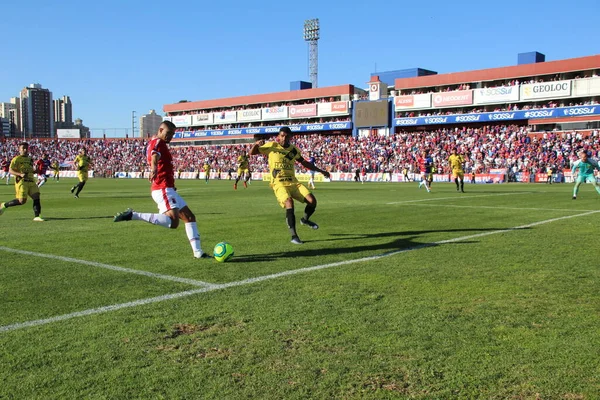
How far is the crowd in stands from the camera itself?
1779 inches

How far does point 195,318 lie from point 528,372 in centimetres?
266

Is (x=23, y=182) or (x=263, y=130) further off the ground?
(x=263, y=130)

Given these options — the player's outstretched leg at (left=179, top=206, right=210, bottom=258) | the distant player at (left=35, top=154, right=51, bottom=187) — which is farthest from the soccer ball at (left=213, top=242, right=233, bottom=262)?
the distant player at (left=35, top=154, right=51, bottom=187)

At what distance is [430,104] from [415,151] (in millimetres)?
13373

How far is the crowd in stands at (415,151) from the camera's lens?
4519 centimetres

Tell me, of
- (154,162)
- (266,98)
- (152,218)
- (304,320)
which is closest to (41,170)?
(152,218)

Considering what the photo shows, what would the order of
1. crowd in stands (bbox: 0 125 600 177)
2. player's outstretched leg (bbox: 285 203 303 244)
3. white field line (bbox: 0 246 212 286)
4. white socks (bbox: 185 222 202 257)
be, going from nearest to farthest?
white field line (bbox: 0 246 212 286)
white socks (bbox: 185 222 202 257)
player's outstretched leg (bbox: 285 203 303 244)
crowd in stands (bbox: 0 125 600 177)

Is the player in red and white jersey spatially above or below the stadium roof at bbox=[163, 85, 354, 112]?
below

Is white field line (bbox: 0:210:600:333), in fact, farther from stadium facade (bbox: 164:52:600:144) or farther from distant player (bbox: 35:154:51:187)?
stadium facade (bbox: 164:52:600:144)

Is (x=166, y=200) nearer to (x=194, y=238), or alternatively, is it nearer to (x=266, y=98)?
(x=194, y=238)

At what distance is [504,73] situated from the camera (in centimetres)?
6194

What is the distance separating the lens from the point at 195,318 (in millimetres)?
4512

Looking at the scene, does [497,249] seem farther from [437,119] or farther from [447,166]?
[437,119]

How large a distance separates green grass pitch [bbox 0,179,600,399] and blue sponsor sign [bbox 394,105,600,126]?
4888cm
